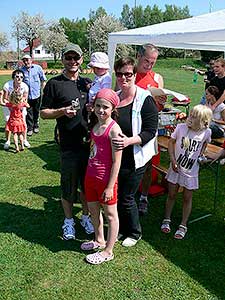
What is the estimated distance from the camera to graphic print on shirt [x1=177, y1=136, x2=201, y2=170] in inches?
128

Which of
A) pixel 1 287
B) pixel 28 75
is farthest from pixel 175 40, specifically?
pixel 28 75

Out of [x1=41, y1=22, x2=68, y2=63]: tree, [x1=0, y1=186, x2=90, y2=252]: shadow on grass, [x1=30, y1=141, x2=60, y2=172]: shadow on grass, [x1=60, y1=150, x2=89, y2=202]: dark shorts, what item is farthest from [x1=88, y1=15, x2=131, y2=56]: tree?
[x1=60, y1=150, x2=89, y2=202]: dark shorts

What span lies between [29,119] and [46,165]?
2.43m

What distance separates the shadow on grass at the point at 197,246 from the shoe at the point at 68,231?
70 centimetres

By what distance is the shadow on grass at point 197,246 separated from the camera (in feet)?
9.39

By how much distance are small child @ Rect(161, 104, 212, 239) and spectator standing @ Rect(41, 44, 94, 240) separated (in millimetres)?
868

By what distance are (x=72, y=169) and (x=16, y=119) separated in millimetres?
3528

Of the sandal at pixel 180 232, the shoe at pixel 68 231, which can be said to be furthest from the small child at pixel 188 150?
the shoe at pixel 68 231

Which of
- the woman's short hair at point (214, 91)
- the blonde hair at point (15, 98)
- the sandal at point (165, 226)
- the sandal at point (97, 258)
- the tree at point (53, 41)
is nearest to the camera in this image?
the sandal at point (97, 258)

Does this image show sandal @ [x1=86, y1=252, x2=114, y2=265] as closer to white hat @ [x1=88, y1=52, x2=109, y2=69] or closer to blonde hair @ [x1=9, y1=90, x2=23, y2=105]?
white hat @ [x1=88, y1=52, x2=109, y2=69]

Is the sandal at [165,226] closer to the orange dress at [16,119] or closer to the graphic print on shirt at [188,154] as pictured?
the graphic print on shirt at [188,154]

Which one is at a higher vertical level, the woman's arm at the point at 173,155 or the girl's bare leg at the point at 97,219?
the woman's arm at the point at 173,155

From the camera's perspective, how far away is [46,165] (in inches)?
220

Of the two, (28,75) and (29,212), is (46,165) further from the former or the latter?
(28,75)
